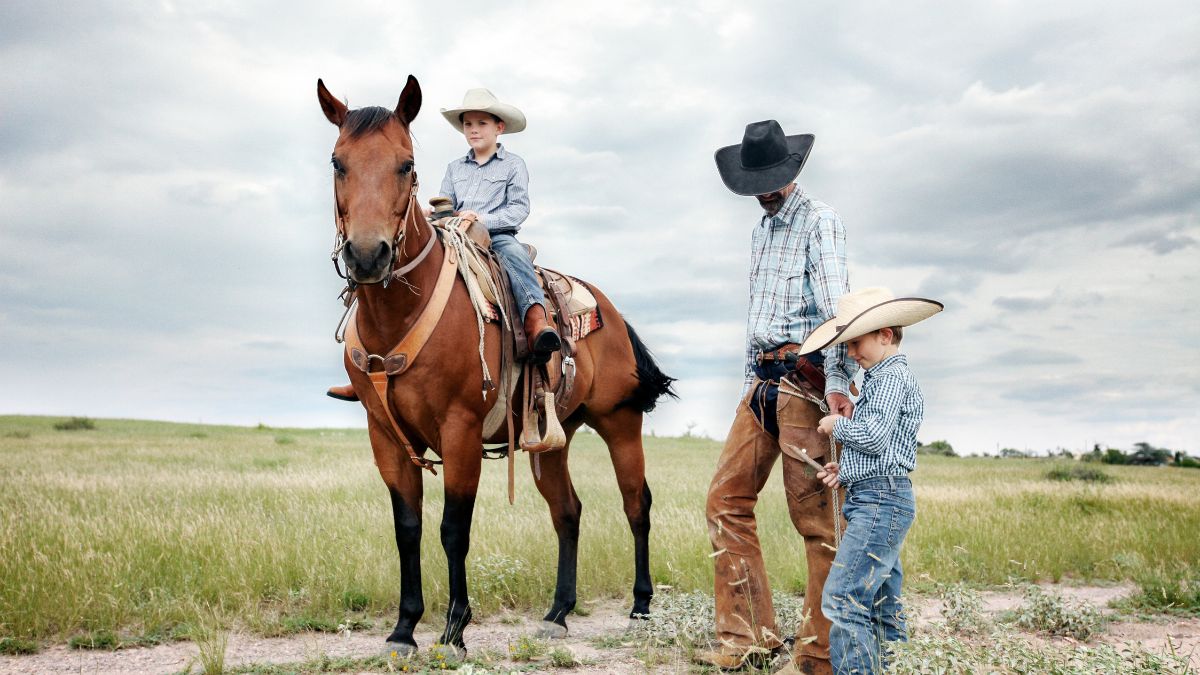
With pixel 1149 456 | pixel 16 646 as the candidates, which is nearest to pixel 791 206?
pixel 16 646

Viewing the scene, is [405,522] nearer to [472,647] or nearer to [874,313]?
[472,647]

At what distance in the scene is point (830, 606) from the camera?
160 inches

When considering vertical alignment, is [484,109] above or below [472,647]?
above

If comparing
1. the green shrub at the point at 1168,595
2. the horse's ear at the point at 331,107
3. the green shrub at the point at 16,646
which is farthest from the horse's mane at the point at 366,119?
the green shrub at the point at 1168,595

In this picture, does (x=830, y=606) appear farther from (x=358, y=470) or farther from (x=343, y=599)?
(x=358, y=470)

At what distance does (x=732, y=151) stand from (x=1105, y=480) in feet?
54.4

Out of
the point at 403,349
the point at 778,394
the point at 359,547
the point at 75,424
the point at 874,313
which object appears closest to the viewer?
the point at 874,313

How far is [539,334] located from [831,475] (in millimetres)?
2254

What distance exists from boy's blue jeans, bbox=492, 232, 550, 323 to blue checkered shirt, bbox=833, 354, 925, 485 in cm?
255

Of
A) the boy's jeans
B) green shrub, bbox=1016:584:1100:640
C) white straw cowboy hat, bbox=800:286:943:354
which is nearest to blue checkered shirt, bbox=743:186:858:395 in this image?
white straw cowboy hat, bbox=800:286:943:354

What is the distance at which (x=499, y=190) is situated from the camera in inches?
246

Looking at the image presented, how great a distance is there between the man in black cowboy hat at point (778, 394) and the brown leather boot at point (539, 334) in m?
1.37

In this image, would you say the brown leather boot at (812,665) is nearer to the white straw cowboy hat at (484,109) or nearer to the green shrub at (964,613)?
the green shrub at (964,613)

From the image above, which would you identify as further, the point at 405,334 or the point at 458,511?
the point at 458,511
